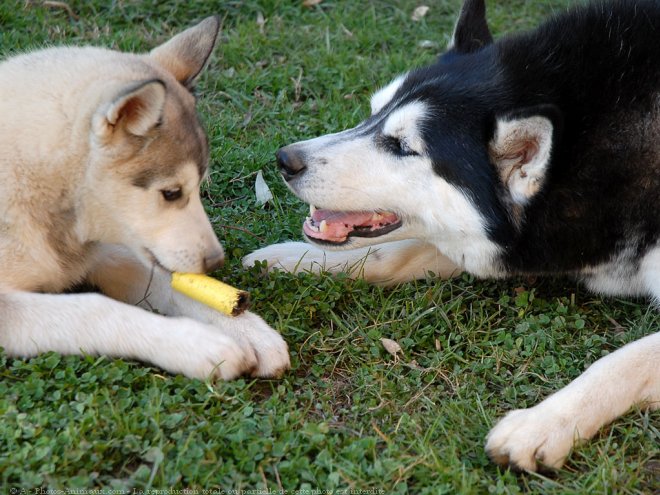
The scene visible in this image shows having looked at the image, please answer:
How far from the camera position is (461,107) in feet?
12.5

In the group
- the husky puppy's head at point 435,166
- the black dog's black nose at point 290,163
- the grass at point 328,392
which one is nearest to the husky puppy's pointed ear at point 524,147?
the husky puppy's head at point 435,166

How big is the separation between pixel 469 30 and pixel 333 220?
122cm

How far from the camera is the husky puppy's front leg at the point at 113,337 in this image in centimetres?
333

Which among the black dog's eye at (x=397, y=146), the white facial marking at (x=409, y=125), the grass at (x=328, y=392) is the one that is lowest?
the grass at (x=328, y=392)

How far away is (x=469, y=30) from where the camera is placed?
4.38 m

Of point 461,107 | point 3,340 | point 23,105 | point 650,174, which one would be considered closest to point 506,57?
point 461,107

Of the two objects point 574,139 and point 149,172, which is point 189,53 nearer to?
point 149,172

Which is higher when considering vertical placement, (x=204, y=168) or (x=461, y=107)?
(x=461, y=107)

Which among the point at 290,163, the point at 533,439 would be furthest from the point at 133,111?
the point at 533,439

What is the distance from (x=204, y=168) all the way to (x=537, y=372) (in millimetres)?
1692

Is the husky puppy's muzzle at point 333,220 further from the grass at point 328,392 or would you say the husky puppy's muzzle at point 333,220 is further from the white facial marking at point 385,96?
the white facial marking at point 385,96

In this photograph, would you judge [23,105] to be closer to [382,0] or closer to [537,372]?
[537,372]

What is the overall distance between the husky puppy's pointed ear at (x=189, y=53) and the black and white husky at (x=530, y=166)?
586 millimetres

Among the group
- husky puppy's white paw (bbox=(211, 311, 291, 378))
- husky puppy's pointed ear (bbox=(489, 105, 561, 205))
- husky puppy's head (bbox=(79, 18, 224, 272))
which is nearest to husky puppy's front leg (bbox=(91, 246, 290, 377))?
husky puppy's white paw (bbox=(211, 311, 291, 378))
